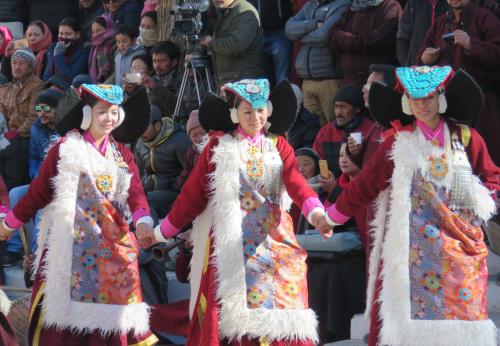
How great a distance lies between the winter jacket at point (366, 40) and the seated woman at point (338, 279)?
1855 millimetres

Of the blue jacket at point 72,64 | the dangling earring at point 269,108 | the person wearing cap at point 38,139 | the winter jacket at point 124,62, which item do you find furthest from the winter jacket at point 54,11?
the dangling earring at point 269,108

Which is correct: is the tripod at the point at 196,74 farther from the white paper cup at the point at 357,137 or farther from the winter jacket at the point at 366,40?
the white paper cup at the point at 357,137

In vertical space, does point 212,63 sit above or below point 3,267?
above

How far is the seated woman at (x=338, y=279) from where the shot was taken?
7469 mm

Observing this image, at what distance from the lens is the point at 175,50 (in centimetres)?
1067

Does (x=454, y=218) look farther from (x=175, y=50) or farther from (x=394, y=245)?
(x=175, y=50)

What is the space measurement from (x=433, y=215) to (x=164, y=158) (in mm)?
3684

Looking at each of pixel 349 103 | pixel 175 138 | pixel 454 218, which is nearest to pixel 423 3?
pixel 349 103

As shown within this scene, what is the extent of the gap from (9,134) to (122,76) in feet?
4.03

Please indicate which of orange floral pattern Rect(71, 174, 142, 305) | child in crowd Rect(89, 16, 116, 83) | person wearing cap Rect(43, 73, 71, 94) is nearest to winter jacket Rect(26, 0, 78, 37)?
child in crowd Rect(89, 16, 116, 83)

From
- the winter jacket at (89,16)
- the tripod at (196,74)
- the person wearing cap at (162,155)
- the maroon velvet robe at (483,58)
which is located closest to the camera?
the maroon velvet robe at (483,58)

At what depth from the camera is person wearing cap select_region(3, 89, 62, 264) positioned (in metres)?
9.76

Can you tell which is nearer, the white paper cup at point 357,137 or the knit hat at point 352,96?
the white paper cup at point 357,137

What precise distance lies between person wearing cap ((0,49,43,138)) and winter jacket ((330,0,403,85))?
351 centimetres
